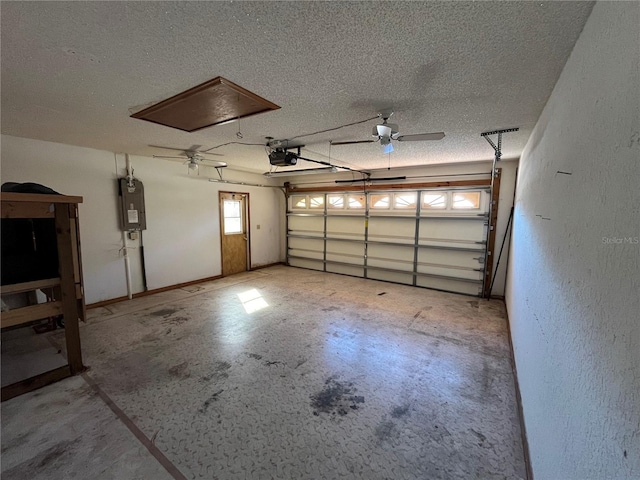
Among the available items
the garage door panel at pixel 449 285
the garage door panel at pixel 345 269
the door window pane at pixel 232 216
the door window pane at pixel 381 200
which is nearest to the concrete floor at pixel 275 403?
the garage door panel at pixel 449 285

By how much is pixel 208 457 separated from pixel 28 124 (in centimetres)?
380

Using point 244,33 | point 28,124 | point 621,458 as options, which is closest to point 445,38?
point 244,33

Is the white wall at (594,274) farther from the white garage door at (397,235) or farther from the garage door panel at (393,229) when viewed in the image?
the garage door panel at (393,229)

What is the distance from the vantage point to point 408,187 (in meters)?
5.52

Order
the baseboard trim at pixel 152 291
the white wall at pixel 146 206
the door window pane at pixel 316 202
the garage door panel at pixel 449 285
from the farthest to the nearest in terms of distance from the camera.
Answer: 1. the door window pane at pixel 316 202
2. the garage door panel at pixel 449 285
3. the baseboard trim at pixel 152 291
4. the white wall at pixel 146 206

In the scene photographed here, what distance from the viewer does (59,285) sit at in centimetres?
239

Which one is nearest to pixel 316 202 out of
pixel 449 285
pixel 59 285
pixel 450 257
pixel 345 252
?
pixel 345 252

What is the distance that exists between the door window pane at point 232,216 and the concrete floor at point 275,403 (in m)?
2.79

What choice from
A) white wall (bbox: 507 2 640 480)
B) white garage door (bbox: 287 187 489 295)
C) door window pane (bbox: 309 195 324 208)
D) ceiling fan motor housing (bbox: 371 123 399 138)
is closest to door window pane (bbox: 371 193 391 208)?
white garage door (bbox: 287 187 489 295)

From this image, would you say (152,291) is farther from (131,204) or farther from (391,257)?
(391,257)

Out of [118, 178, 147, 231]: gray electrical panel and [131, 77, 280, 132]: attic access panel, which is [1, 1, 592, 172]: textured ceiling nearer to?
[131, 77, 280, 132]: attic access panel

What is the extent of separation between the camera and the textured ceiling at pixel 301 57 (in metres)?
1.21

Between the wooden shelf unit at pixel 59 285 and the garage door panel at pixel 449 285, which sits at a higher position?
the wooden shelf unit at pixel 59 285

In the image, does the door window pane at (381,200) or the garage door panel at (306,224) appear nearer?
the door window pane at (381,200)
